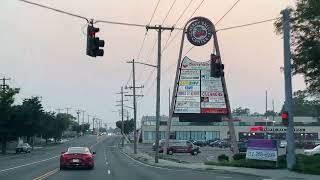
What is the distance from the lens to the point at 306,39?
125ft

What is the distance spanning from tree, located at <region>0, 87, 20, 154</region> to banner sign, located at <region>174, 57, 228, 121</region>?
117ft

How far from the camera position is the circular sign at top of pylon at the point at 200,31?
5384 cm

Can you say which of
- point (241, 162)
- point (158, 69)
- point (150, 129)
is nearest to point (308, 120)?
point (150, 129)

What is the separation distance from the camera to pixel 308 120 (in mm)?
152375

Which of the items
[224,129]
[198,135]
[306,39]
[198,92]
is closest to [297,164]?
[306,39]

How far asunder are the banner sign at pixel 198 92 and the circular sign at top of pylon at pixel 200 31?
188 inches

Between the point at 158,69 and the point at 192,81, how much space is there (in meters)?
9.59

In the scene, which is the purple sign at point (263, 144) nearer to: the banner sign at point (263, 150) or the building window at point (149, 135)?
the banner sign at point (263, 150)

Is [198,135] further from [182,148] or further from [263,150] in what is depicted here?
[263,150]

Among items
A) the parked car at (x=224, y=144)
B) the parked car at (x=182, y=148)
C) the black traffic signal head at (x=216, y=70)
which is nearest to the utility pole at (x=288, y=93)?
the black traffic signal head at (x=216, y=70)

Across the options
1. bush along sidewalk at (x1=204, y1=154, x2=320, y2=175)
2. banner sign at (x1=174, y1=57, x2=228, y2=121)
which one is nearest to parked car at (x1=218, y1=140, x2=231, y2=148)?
banner sign at (x1=174, y1=57, x2=228, y2=121)

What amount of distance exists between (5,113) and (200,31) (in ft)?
138

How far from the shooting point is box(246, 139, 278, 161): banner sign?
35.2 metres

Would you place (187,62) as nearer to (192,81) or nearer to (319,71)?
(192,81)
